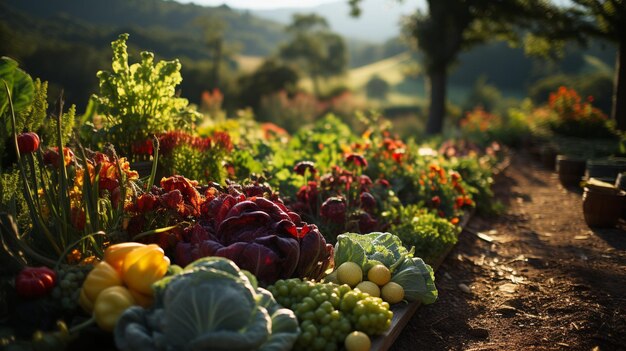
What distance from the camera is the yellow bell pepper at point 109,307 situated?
2.14 meters

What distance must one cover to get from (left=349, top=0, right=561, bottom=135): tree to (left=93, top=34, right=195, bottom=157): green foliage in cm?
988

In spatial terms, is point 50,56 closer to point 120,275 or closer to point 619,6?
point 619,6

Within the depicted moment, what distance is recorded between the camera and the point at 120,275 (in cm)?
235

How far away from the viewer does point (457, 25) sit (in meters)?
12.8

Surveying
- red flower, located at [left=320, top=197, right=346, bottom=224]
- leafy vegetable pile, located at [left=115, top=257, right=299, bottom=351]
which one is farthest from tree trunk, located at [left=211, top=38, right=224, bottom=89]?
leafy vegetable pile, located at [left=115, top=257, right=299, bottom=351]

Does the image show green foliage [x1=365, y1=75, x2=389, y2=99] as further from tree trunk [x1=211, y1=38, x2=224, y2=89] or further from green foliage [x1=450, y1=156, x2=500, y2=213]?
green foliage [x1=450, y1=156, x2=500, y2=213]

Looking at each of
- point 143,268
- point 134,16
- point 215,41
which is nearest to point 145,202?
point 143,268

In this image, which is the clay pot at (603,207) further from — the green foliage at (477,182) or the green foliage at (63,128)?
the green foliage at (63,128)

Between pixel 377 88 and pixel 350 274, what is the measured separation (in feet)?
194

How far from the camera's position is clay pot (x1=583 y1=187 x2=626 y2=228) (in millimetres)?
5316

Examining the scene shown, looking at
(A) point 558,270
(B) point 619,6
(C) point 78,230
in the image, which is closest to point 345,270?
(C) point 78,230

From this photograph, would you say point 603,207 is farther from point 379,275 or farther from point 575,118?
point 575,118

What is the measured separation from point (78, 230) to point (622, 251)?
4.58 metres

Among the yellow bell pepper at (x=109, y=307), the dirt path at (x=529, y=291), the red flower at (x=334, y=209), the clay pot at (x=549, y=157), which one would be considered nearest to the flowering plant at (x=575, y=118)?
the clay pot at (x=549, y=157)
